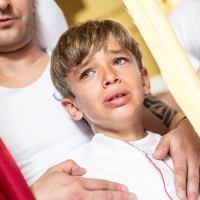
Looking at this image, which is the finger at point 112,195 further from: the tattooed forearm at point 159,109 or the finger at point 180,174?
the tattooed forearm at point 159,109

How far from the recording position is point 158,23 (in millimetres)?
554

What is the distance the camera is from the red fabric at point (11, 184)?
0.52 metres

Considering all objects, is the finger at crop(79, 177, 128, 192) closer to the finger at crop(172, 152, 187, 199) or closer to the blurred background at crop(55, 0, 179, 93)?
the finger at crop(172, 152, 187, 199)

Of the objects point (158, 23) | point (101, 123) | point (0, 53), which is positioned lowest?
point (101, 123)

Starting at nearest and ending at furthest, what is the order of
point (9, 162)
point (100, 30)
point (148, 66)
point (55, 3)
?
1. point (9, 162)
2. point (100, 30)
3. point (148, 66)
4. point (55, 3)

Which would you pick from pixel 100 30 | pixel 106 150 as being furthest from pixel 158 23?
pixel 106 150

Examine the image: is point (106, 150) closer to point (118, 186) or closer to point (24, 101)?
point (118, 186)

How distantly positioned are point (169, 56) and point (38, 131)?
305 millimetres

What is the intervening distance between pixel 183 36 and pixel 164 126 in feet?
0.77

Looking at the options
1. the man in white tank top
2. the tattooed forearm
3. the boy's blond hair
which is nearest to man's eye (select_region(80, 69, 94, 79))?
the boy's blond hair

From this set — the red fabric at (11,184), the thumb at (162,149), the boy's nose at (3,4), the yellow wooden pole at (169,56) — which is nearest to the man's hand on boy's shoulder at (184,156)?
the thumb at (162,149)

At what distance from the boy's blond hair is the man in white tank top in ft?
0.25

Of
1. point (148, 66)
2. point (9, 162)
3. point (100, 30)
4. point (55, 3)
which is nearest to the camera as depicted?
point (9, 162)

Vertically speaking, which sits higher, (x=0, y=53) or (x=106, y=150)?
(x=0, y=53)
